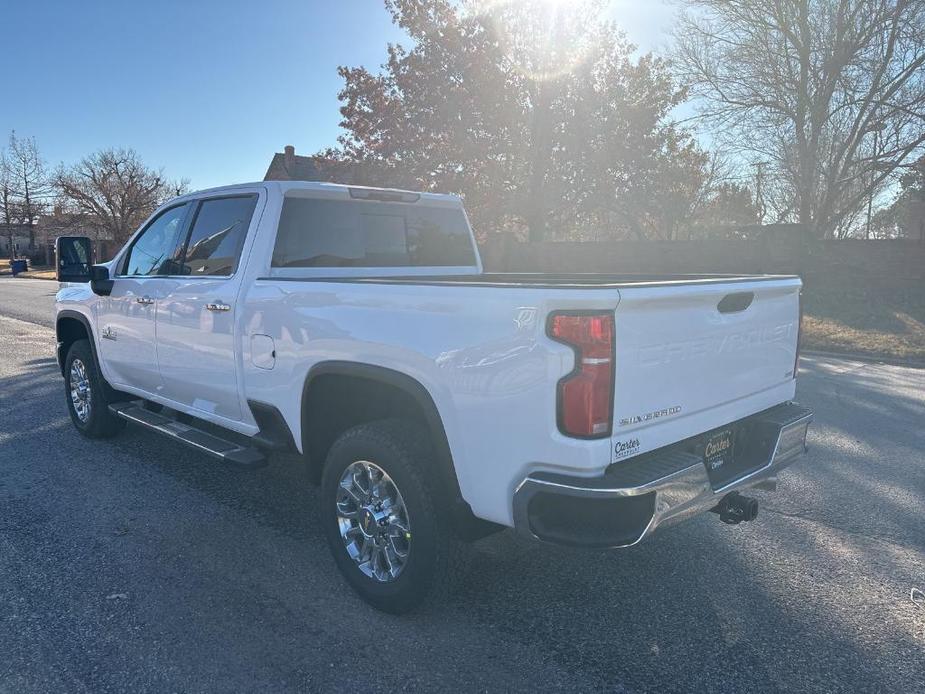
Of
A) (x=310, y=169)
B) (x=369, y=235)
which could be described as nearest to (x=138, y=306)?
(x=369, y=235)

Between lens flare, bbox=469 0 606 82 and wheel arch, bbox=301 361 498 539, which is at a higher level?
lens flare, bbox=469 0 606 82

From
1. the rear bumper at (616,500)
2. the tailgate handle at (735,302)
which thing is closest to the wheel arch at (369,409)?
the rear bumper at (616,500)

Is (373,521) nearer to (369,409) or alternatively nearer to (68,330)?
(369,409)

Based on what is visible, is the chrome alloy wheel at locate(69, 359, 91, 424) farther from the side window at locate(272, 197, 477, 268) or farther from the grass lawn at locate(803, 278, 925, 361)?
the grass lawn at locate(803, 278, 925, 361)

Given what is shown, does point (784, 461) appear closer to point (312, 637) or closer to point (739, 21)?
point (312, 637)

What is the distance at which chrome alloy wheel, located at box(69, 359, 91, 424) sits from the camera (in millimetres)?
6117

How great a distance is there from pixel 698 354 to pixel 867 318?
13.5 metres

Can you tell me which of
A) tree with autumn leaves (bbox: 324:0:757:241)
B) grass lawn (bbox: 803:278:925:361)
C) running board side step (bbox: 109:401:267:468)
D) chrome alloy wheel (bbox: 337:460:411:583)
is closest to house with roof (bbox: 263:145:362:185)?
tree with autumn leaves (bbox: 324:0:757:241)

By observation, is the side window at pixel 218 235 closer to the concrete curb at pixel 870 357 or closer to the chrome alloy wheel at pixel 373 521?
the chrome alloy wheel at pixel 373 521

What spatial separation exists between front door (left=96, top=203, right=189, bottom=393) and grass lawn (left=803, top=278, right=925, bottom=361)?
424 inches

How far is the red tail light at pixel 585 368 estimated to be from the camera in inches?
102

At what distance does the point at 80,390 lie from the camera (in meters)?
6.23

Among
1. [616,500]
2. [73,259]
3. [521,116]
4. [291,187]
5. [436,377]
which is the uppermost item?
[521,116]

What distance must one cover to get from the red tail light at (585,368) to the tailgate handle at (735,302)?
835mm
